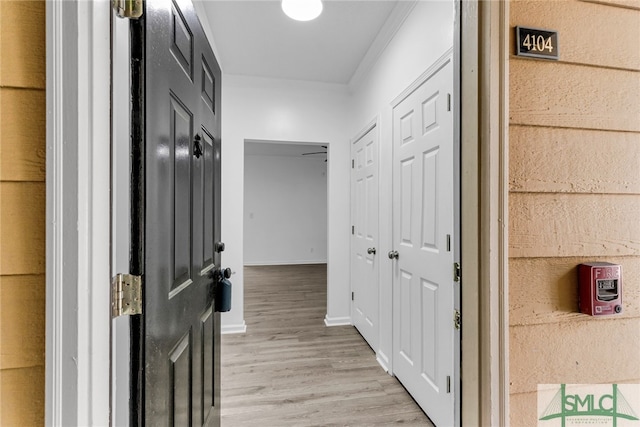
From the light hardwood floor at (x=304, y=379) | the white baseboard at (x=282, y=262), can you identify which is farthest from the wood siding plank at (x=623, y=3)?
the white baseboard at (x=282, y=262)

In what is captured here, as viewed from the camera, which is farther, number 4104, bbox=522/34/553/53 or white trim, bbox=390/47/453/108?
white trim, bbox=390/47/453/108

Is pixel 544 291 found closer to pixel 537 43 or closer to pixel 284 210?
pixel 537 43

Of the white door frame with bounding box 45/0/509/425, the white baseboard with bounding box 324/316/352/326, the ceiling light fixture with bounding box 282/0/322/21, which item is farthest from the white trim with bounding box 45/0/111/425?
the white baseboard with bounding box 324/316/352/326

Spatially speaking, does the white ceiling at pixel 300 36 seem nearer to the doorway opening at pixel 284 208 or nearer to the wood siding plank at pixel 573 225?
the wood siding plank at pixel 573 225

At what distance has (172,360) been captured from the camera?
34.9 inches

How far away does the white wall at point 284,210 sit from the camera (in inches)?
267

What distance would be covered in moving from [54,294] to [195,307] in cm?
55

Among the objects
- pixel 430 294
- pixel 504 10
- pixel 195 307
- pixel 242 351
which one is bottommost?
pixel 242 351

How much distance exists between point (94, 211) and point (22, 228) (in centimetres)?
13

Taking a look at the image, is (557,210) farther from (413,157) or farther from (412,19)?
(412,19)

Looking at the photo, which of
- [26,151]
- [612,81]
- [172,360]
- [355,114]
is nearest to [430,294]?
[612,81]

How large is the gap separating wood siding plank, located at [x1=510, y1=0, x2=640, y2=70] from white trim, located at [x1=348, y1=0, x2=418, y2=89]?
1.33 m

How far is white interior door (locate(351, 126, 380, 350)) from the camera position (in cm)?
262

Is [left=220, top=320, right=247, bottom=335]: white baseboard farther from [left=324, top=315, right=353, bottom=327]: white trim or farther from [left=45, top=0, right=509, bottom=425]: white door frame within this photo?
[left=45, top=0, right=509, bottom=425]: white door frame
